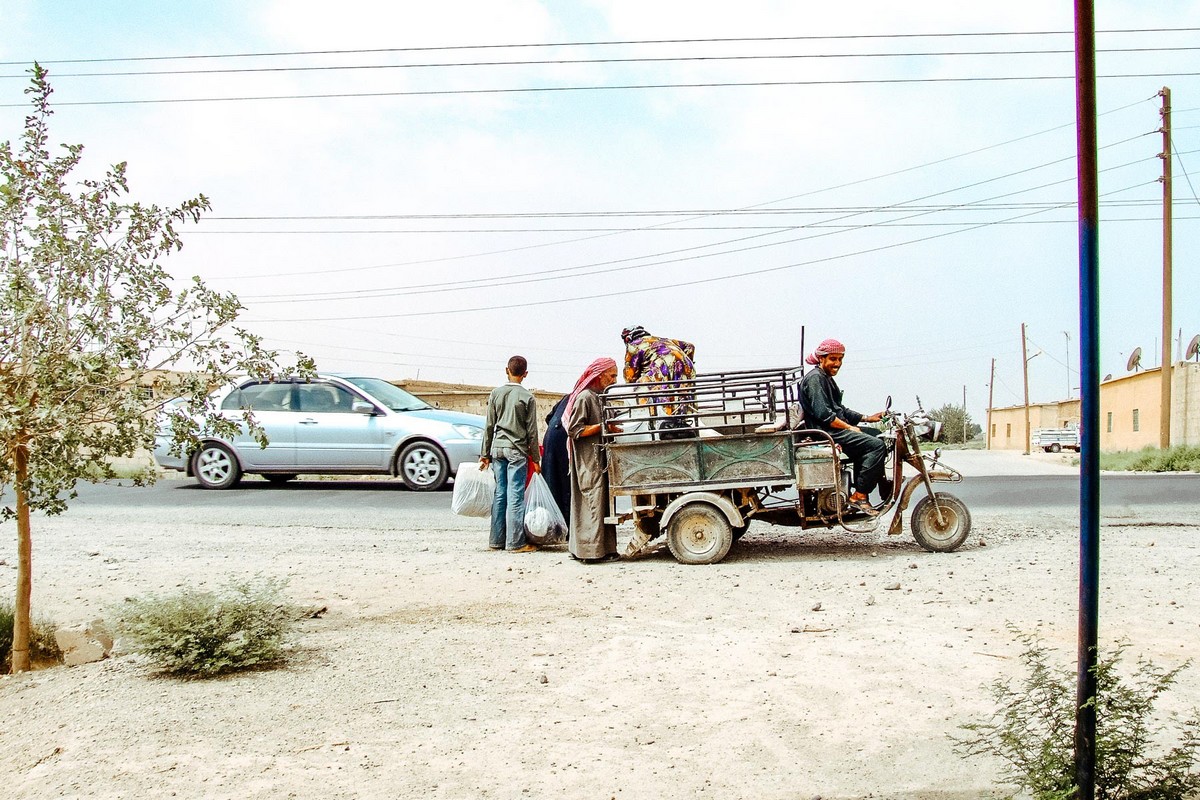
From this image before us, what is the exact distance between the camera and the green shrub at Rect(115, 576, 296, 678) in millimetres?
5242

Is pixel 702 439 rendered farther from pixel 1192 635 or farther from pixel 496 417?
pixel 1192 635

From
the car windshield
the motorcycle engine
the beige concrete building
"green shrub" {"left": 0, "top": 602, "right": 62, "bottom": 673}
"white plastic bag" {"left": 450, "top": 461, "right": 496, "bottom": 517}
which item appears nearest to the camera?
"green shrub" {"left": 0, "top": 602, "right": 62, "bottom": 673}

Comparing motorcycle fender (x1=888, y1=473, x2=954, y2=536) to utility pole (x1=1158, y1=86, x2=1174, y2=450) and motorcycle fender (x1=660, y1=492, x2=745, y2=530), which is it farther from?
utility pole (x1=1158, y1=86, x2=1174, y2=450)

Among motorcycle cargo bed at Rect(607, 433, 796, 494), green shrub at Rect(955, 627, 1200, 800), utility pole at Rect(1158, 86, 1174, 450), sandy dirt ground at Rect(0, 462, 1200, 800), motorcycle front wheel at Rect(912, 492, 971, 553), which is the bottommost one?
sandy dirt ground at Rect(0, 462, 1200, 800)

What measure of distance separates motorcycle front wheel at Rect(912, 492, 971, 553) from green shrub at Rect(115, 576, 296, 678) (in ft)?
Result: 17.6

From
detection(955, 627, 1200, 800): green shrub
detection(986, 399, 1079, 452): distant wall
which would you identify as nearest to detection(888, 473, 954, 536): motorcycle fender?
detection(955, 627, 1200, 800): green shrub

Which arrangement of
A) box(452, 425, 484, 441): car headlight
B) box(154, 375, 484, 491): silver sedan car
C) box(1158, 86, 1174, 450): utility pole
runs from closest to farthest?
box(452, 425, 484, 441): car headlight, box(154, 375, 484, 491): silver sedan car, box(1158, 86, 1174, 450): utility pole

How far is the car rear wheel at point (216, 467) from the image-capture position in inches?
→ 615

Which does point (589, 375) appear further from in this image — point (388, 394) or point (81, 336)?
point (388, 394)

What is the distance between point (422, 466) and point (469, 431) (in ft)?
2.88

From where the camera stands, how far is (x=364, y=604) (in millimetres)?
7109

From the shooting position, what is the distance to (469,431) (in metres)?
14.9

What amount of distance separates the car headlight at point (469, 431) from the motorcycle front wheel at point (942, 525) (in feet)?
24.0

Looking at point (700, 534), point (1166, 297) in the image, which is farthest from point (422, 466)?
point (1166, 297)
